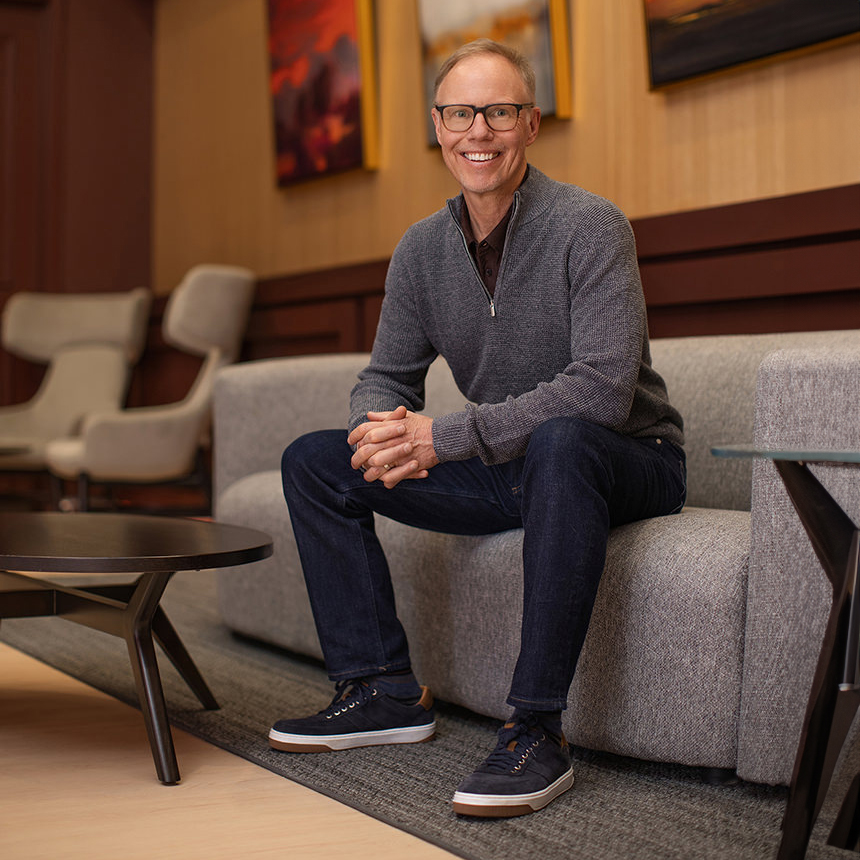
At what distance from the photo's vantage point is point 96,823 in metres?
1.39

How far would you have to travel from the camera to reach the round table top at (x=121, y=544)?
4.83 ft

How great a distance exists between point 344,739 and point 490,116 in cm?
96

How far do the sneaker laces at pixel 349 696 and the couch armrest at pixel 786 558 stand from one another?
56 centimetres

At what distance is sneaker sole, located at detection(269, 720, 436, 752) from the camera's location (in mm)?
1656

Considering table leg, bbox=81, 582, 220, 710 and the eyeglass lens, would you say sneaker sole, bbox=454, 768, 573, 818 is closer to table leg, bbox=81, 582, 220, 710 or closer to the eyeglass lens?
table leg, bbox=81, 582, 220, 710

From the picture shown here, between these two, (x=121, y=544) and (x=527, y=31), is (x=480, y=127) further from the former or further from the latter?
(x=527, y=31)

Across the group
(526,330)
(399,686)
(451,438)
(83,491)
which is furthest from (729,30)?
(83,491)

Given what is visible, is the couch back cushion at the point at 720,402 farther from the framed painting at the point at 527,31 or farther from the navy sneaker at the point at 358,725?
the framed painting at the point at 527,31

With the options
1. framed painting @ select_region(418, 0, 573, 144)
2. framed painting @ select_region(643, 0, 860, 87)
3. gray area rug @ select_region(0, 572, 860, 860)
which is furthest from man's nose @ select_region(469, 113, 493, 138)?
framed painting @ select_region(418, 0, 573, 144)

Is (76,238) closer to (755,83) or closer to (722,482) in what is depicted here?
(755,83)

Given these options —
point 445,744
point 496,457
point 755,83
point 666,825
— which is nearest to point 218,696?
point 445,744

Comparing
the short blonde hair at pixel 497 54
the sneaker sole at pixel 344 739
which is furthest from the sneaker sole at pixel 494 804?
the short blonde hair at pixel 497 54

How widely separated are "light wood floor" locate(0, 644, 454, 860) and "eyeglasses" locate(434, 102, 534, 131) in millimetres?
995

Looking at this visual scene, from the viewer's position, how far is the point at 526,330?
167 centimetres
